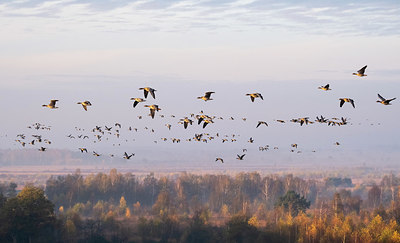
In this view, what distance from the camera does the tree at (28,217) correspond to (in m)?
95.5

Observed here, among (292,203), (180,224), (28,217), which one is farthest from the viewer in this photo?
(292,203)

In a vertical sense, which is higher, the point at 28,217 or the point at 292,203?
the point at 292,203

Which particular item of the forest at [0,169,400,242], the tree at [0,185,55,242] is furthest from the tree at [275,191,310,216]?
the tree at [0,185,55,242]

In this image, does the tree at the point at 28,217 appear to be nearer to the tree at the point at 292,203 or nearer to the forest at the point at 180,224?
the forest at the point at 180,224

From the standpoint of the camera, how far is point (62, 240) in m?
101

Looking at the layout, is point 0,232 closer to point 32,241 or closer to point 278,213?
point 32,241

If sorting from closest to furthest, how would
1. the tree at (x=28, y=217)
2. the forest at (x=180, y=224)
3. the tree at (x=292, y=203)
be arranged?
1. the tree at (x=28, y=217)
2. the forest at (x=180, y=224)
3. the tree at (x=292, y=203)

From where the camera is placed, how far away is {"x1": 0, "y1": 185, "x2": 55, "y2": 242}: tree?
9550 centimetres

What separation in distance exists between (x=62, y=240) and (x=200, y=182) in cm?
9913

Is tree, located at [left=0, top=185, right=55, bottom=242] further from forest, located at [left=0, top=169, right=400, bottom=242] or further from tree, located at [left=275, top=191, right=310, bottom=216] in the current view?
tree, located at [left=275, top=191, right=310, bottom=216]

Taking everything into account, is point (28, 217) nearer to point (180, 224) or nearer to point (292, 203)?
point (180, 224)

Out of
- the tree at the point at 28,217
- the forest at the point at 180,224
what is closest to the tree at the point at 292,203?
the forest at the point at 180,224

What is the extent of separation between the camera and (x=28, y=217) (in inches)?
3812

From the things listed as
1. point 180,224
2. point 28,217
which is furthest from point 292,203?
point 28,217
